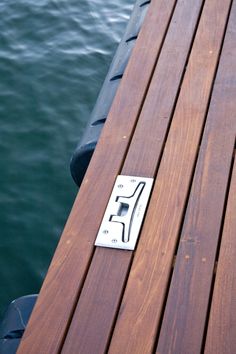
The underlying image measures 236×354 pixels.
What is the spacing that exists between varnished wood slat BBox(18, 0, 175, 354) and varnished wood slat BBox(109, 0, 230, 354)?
0.17 meters

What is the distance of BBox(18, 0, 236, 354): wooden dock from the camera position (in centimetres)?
210

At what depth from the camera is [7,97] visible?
4738 millimetres

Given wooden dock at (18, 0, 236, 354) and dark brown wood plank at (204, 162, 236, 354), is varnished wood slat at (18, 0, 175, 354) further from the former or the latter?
dark brown wood plank at (204, 162, 236, 354)

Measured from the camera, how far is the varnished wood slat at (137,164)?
6.91 feet

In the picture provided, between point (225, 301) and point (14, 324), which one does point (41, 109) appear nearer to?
point (14, 324)

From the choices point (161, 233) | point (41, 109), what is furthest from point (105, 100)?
point (41, 109)

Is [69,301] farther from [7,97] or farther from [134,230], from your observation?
[7,97]

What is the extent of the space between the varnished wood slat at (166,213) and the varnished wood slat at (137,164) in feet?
0.11

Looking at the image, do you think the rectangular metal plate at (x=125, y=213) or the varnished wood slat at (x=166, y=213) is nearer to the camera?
the varnished wood slat at (x=166, y=213)

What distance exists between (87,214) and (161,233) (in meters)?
0.28

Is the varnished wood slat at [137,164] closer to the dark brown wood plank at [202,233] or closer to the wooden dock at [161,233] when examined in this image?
the wooden dock at [161,233]

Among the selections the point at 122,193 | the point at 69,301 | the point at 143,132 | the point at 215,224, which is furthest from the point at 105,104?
the point at 69,301

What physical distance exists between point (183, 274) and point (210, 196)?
37cm

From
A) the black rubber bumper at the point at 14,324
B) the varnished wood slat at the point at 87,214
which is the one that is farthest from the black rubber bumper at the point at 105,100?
the black rubber bumper at the point at 14,324
